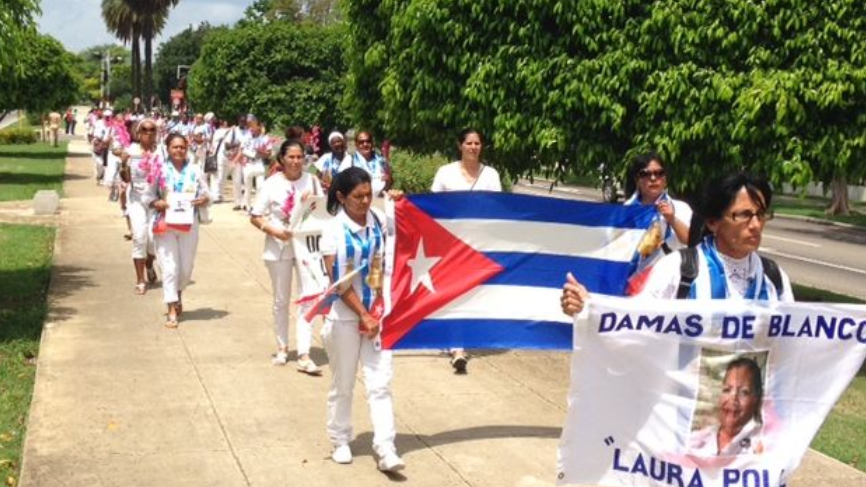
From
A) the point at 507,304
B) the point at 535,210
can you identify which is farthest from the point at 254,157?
the point at 507,304

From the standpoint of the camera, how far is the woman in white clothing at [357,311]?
6539mm

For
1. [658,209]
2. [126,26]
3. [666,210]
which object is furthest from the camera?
[126,26]

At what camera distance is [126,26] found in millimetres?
73125

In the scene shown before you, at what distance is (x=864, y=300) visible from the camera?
16.0 meters

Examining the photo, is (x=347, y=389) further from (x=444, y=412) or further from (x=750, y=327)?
(x=750, y=327)

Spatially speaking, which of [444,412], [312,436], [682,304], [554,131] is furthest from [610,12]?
[682,304]

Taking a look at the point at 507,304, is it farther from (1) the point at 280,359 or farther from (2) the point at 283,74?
(2) the point at 283,74

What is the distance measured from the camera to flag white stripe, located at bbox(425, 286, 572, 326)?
7.25m

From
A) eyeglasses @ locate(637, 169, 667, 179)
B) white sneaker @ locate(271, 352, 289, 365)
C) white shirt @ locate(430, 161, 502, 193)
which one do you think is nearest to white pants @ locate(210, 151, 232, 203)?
white sneaker @ locate(271, 352, 289, 365)

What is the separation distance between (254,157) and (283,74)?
1621 centimetres

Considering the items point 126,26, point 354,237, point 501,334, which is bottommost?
point 501,334

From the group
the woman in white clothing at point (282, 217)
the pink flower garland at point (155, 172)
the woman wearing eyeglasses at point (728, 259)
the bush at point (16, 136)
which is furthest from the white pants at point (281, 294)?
the bush at point (16, 136)

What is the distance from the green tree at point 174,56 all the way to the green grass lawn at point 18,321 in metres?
98.3

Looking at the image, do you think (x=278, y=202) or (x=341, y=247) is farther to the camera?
(x=278, y=202)
